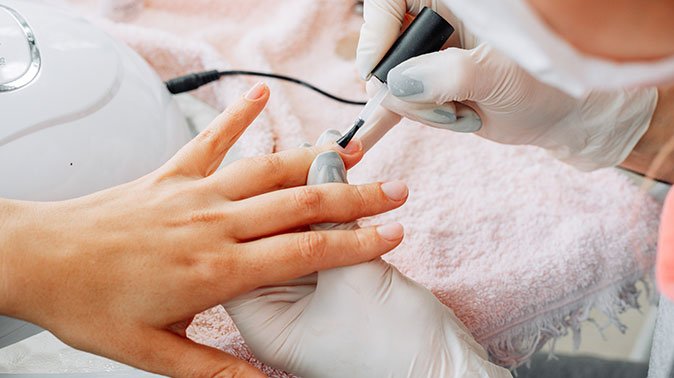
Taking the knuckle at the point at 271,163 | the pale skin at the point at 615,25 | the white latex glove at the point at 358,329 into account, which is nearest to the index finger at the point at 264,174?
the knuckle at the point at 271,163

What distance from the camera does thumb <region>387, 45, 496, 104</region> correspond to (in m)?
0.71

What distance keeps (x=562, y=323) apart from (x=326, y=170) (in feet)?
1.16

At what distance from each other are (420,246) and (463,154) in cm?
18

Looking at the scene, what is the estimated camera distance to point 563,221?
0.87 m

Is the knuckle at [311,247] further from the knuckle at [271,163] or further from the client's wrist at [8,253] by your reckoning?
the client's wrist at [8,253]

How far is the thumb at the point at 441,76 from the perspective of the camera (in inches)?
28.0

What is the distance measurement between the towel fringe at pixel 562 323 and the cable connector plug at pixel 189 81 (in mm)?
530

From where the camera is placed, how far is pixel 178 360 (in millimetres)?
620

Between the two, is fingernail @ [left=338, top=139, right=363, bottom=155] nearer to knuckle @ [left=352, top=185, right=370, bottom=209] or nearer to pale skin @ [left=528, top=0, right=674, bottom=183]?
knuckle @ [left=352, top=185, right=370, bottom=209]

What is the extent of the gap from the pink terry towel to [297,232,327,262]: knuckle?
0.14 meters

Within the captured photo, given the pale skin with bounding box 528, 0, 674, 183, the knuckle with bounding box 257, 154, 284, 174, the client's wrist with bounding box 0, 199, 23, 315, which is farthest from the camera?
the knuckle with bounding box 257, 154, 284, 174

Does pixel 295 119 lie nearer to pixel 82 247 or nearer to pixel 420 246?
pixel 420 246

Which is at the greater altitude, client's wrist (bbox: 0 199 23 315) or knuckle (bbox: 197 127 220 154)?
knuckle (bbox: 197 127 220 154)

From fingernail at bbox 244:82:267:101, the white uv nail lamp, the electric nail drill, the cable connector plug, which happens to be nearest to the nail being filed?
the electric nail drill
